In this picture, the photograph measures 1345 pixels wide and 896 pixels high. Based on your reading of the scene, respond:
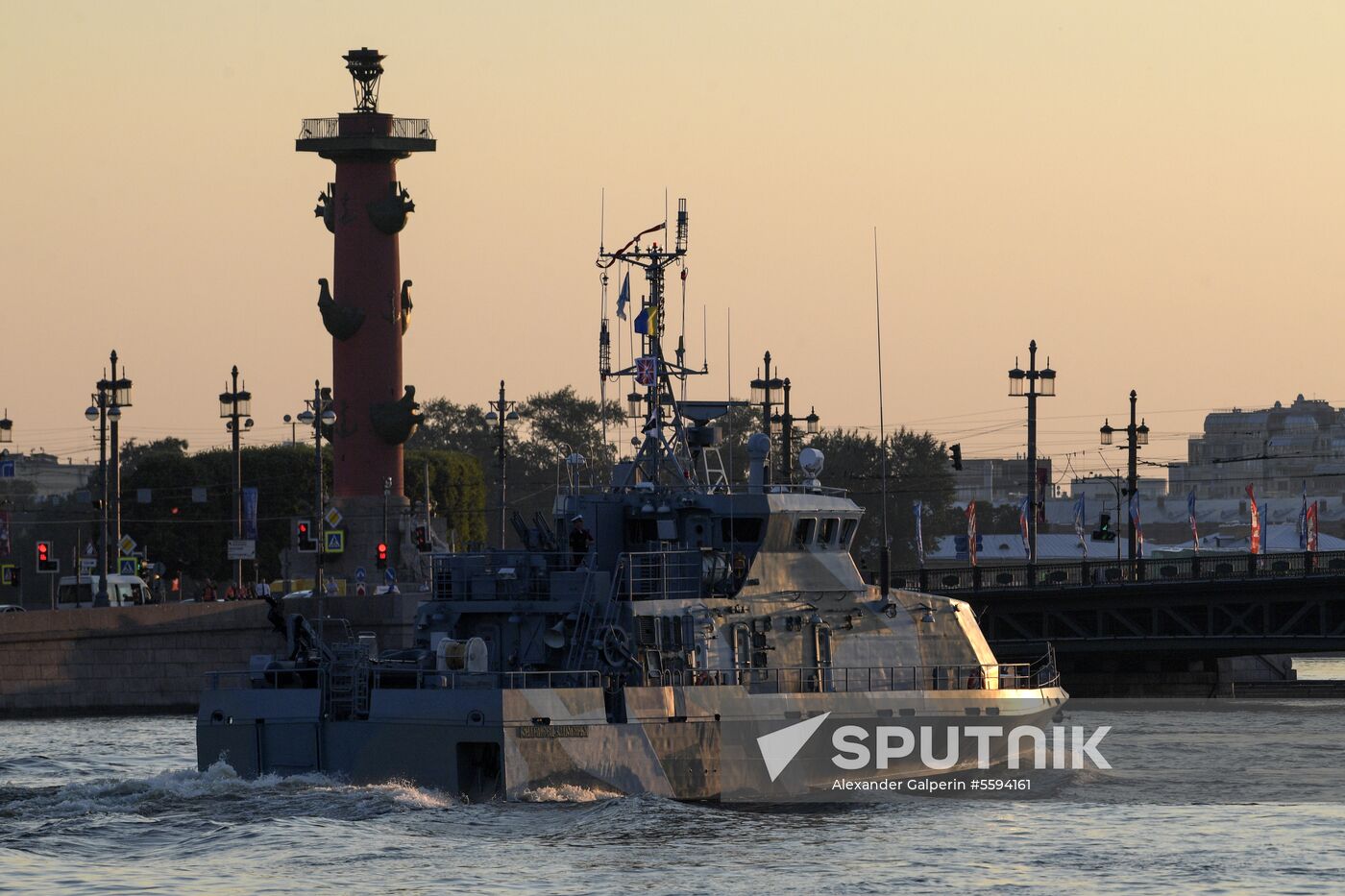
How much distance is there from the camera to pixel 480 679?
39344 millimetres

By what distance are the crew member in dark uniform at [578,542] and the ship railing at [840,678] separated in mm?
3143

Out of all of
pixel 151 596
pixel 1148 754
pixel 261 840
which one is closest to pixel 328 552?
pixel 151 596

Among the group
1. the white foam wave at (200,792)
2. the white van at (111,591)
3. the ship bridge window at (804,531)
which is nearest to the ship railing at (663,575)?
the ship bridge window at (804,531)

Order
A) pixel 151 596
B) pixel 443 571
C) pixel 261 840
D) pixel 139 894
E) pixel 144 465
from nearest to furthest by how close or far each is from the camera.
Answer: pixel 139 894 → pixel 261 840 → pixel 443 571 → pixel 151 596 → pixel 144 465

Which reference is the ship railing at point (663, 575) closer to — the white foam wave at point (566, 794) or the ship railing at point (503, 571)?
the ship railing at point (503, 571)

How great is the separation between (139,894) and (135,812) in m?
6.19

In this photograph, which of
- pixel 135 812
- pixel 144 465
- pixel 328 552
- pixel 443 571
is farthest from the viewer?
pixel 144 465

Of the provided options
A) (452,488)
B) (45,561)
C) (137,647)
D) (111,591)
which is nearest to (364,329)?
(111,591)

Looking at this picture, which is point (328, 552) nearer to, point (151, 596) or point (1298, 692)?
point (151, 596)

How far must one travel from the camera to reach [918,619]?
47594mm

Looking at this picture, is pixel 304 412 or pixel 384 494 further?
pixel 384 494

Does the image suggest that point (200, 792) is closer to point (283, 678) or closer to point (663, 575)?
point (283, 678)

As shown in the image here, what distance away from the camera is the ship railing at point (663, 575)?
1697 inches

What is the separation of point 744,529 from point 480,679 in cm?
773
